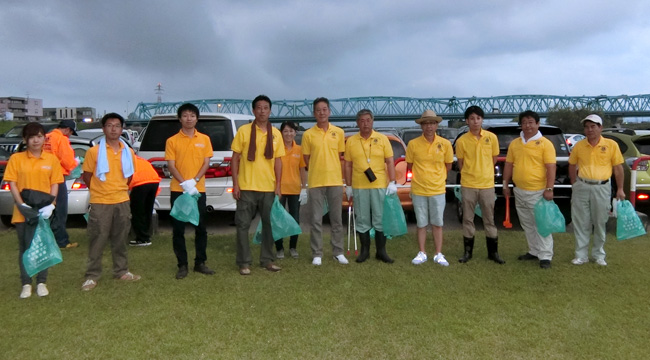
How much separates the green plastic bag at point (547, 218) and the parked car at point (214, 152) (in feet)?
12.7

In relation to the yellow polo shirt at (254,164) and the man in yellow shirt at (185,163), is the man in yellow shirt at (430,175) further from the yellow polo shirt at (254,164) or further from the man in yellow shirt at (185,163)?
the man in yellow shirt at (185,163)

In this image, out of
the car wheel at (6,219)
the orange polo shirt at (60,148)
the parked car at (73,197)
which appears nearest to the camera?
the orange polo shirt at (60,148)

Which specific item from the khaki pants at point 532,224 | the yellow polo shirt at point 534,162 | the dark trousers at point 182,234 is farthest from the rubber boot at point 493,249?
the dark trousers at point 182,234

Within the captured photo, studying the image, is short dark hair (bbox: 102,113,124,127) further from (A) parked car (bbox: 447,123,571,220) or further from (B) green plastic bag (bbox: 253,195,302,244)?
(A) parked car (bbox: 447,123,571,220)

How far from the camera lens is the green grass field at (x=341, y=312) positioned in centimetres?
331

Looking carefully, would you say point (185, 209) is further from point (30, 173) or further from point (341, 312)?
point (341, 312)

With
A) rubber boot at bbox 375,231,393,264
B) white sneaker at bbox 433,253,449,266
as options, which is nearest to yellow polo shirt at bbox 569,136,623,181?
white sneaker at bbox 433,253,449,266

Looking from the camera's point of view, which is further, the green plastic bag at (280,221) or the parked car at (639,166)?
the parked car at (639,166)

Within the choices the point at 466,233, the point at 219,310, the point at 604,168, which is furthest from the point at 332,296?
the point at 604,168

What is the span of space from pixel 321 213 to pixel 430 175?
4.12 ft

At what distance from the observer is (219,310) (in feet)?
13.0

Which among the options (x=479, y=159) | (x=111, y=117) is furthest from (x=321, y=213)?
(x=111, y=117)

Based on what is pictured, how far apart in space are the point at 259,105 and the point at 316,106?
67 cm

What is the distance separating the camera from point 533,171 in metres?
5.19
